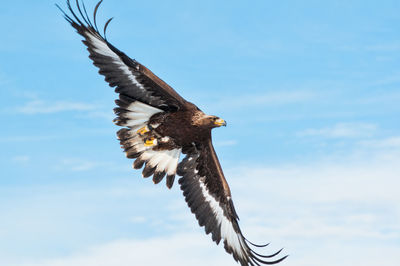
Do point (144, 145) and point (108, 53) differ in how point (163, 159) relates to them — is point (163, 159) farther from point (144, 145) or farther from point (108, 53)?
point (108, 53)

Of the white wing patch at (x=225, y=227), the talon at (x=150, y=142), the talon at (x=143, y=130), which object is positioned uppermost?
the talon at (x=143, y=130)

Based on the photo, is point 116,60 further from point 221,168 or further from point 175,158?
point 221,168

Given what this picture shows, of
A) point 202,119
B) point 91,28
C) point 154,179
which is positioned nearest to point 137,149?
point 154,179

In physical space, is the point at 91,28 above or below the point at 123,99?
above

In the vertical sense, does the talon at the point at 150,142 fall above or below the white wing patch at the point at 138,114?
below

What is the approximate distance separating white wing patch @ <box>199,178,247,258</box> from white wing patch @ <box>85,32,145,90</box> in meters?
3.04

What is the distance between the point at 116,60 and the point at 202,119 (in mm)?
2048

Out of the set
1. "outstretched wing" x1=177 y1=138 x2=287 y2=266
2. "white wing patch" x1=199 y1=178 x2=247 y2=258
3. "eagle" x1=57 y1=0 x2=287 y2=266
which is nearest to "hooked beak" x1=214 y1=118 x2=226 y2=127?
"eagle" x1=57 y1=0 x2=287 y2=266

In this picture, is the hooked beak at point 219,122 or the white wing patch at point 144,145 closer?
the hooked beak at point 219,122

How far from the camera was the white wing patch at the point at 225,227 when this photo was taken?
496 inches

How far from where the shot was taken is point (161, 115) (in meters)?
11.6

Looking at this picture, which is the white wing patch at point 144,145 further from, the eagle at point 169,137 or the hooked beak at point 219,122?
the hooked beak at point 219,122

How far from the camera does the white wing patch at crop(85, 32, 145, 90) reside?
10.8m

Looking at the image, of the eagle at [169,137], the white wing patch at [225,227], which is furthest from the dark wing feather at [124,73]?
the white wing patch at [225,227]
